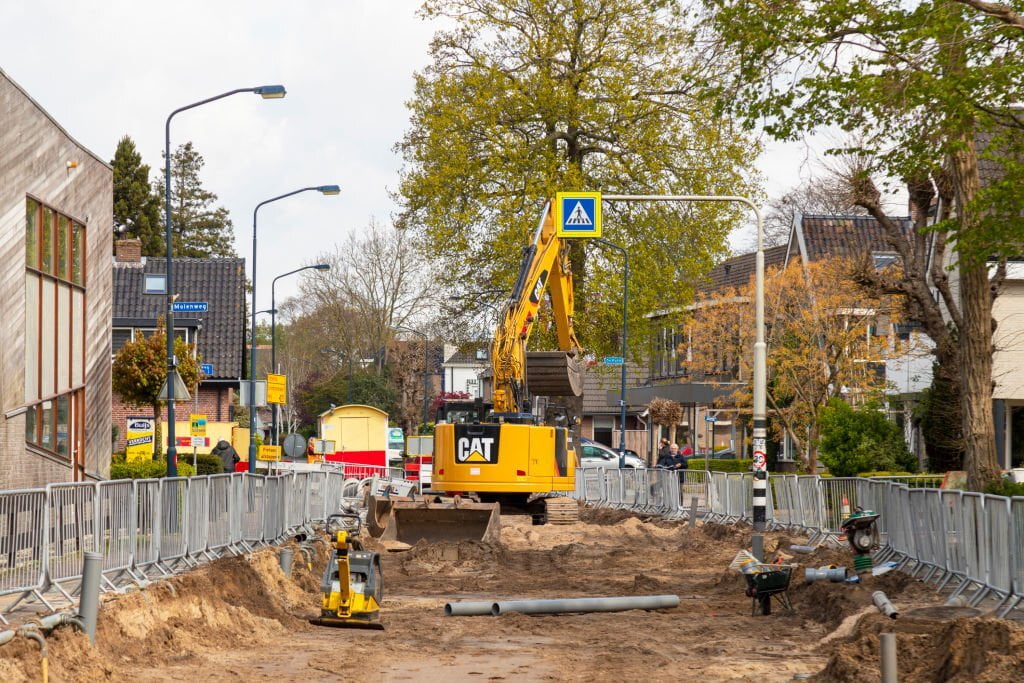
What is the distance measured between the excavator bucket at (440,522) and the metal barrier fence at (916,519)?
5.50 meters

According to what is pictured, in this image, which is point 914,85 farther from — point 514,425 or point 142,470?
point 142,470

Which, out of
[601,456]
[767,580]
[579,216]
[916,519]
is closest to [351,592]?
[767,580]

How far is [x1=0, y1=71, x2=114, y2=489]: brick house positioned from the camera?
19703 millimetres

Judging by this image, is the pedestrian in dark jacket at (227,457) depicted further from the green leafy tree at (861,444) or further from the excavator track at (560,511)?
the green leafy tree at (861,444)

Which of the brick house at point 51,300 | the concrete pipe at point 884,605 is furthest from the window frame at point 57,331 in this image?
the concrete pipe at point 884,605

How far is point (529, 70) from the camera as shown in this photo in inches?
1636

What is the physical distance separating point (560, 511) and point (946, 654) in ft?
65.9

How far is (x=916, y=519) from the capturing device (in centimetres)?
1745

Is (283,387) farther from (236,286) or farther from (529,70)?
(236,286)

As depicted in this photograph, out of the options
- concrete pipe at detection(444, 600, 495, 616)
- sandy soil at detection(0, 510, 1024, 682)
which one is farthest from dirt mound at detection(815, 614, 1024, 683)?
concrete pipe at detection(444, 600, 495, 616)

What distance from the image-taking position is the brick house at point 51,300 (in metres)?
19.7

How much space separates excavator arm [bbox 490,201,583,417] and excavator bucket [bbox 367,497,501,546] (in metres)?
2.22

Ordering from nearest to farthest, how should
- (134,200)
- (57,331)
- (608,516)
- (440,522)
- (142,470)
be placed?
(57,331) < (440,522) < (142,470) < (608,516) < (134,200)

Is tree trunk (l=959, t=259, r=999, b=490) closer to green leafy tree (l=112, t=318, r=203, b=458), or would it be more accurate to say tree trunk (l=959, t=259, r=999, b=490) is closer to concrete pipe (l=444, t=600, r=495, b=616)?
concrete pipe (l=444, t=600, r=495, b=616)
